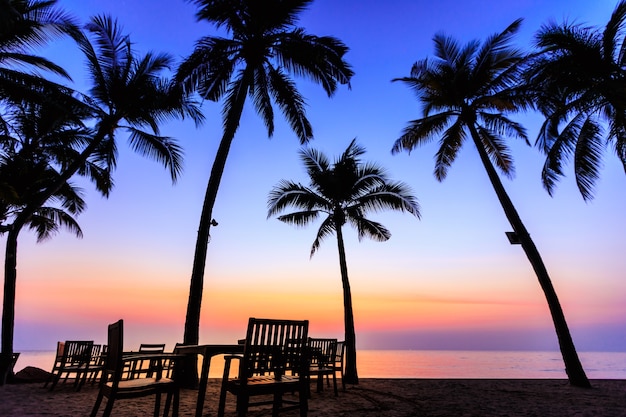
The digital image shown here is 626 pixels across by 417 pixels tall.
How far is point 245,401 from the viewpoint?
360cm

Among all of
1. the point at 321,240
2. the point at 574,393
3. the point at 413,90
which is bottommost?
the point at 574,393

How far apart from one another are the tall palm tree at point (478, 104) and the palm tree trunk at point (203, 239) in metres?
6.16

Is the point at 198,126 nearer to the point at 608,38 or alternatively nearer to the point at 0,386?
the point at 0,386

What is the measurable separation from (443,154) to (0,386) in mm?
14607

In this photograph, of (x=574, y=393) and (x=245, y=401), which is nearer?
(x=245, y=401)

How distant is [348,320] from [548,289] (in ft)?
19.2

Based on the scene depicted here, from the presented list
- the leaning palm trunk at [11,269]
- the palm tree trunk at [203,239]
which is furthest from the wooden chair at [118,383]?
the leaning palm trunk at [11,269]

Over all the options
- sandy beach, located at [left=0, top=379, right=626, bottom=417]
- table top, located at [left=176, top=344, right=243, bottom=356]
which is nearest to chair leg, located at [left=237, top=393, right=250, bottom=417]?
table top, located at [left=176, top=344, right=243, bottom=356]

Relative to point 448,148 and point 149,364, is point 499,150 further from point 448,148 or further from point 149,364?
point 149,364

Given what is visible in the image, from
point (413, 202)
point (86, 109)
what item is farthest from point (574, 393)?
point (86, 109)

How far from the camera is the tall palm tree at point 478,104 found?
34.4 ft

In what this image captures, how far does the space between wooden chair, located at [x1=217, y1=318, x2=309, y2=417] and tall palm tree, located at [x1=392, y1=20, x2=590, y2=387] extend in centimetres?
868

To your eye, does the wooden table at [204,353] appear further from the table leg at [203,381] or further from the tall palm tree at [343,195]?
the tall palm tree at [343,195]

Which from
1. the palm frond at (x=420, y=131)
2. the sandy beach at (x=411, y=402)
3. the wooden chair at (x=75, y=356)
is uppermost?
the palm frond at (x=420, y=131)
